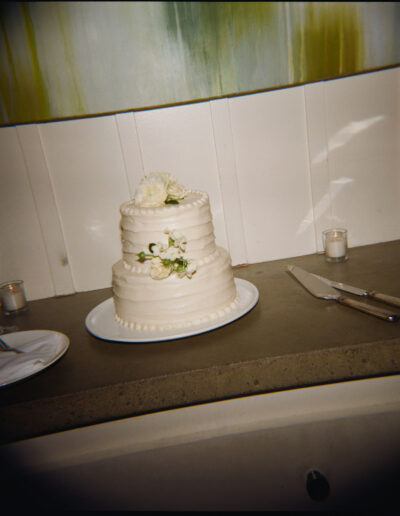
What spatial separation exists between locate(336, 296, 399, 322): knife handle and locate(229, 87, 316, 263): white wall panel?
0.39m

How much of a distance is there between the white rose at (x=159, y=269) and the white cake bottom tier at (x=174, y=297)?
0.10 feet

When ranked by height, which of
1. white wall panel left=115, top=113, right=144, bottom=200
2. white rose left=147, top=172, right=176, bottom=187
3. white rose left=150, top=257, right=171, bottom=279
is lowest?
white rose left=150, top=257, right=171, bottom=279

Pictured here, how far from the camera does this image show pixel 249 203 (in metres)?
1.27

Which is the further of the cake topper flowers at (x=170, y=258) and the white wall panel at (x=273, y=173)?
the white wall panel at (x=273, y=173)

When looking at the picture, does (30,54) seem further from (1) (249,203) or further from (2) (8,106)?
(1) (249,203)

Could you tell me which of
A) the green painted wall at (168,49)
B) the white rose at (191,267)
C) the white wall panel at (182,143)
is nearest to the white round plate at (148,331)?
the white rose at (191,267)

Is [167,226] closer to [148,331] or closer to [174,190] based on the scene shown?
[174,190]

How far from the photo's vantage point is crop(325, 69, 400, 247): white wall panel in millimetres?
1198

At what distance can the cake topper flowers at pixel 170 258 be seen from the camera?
32.2 inches

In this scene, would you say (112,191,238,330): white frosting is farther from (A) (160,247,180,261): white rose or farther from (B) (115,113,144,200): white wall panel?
(B) (115,113,144,200): white wall panel

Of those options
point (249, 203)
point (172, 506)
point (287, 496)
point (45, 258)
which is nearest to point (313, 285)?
point (249, 203)

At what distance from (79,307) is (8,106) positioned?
0.55m

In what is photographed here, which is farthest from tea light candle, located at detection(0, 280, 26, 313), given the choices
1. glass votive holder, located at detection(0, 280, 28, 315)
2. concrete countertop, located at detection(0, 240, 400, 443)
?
concrete countertop, located at detection(0, 240, 400, 443)

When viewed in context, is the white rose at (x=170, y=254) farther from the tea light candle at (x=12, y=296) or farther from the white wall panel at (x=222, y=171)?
the tea light candle at (x=12, y=296)
